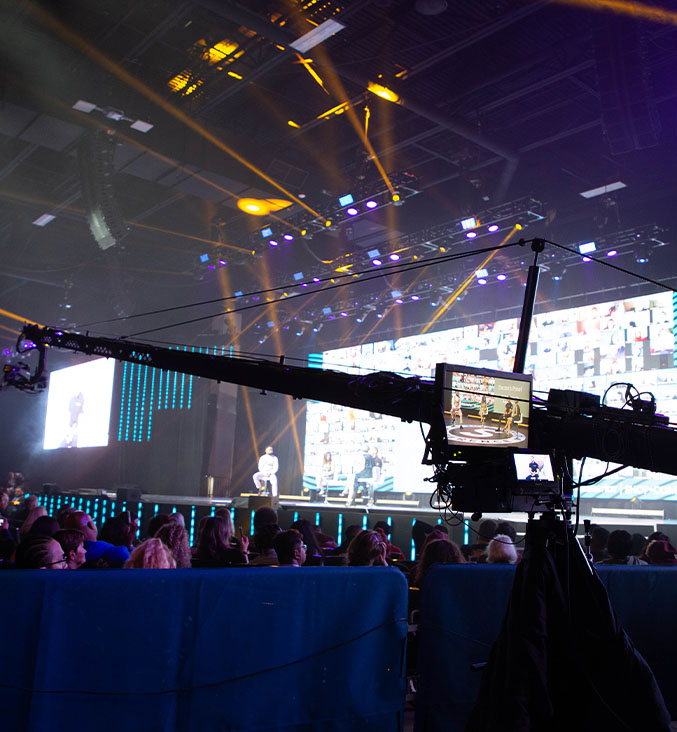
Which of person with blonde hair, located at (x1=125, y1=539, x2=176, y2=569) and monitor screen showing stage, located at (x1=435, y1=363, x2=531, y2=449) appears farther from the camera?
monitor screen showing stage, located at (x1=435, y1=363, x2=531, y2=449)

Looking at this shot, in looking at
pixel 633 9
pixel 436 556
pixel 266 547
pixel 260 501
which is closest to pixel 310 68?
pixel 633 9

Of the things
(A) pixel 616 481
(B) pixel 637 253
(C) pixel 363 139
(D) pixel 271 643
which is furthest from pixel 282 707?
(A) pixel 616 481

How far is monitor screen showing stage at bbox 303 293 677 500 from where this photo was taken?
40.4 feet

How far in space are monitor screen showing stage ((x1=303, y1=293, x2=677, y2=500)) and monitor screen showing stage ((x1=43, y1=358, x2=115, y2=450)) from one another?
6.44 meters

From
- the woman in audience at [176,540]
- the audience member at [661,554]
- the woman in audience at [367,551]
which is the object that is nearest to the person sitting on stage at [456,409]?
the woman in audience at [367,551]

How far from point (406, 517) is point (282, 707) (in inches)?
316

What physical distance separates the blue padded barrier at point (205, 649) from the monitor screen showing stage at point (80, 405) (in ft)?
59.6

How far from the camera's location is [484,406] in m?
4.16

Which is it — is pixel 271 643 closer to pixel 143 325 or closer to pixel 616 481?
pixel 616 481

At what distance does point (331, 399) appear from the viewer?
215 inches

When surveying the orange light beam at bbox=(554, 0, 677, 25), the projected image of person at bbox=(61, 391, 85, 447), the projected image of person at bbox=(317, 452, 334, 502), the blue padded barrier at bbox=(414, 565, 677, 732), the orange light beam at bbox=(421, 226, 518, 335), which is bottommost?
the blue padded barrier at bbox=(414, 565, 677, 732)

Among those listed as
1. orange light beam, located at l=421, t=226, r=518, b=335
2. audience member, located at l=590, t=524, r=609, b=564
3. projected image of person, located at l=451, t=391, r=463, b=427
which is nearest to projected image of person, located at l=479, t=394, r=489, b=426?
projected image of person, located at l=451, t=391, r=463, b=427

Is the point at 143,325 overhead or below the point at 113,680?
overhead

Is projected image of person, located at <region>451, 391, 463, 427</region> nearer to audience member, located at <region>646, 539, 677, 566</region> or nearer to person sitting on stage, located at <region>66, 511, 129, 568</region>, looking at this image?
person sitting on stage, located at <region>66, 511, 129, 568</region>
